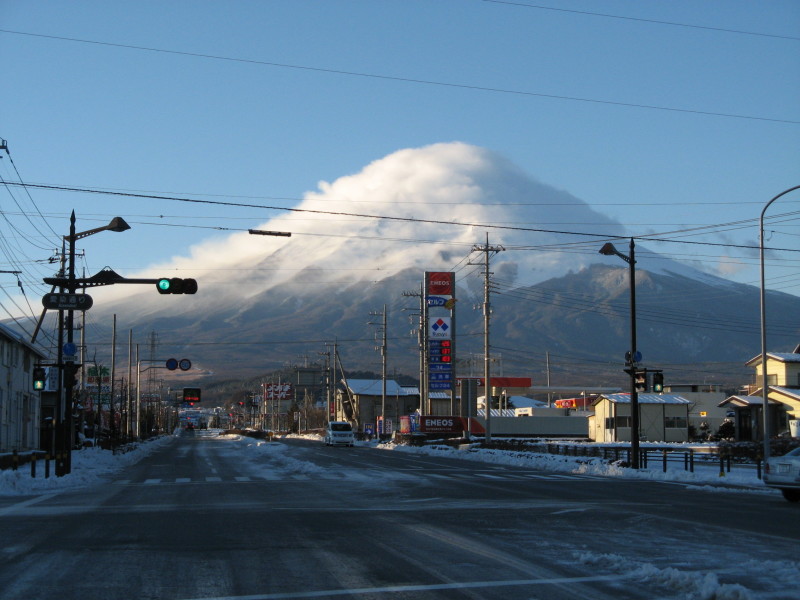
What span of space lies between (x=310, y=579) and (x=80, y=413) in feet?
200

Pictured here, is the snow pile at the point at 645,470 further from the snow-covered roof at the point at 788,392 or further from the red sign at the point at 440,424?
the snow-covered roof at the point at 788,392

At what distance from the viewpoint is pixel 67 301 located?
27.8m

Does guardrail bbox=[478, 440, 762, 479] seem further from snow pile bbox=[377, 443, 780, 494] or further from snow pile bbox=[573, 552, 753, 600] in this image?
snow pile bbox=[573, 552, 753, 600]

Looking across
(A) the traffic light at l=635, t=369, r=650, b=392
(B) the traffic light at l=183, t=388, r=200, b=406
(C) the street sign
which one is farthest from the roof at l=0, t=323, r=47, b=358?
(B) the traffic light at l=183, t=388, r=200, b=406

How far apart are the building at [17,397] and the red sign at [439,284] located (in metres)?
34.2

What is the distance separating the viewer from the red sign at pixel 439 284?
81.9 m

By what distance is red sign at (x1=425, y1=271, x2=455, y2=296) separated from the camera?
8194 cm

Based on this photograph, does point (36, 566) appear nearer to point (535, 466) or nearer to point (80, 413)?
point (535, 466)

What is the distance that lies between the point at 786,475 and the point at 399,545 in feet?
41.5

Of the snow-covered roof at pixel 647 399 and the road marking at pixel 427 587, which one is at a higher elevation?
the road marking at pixel 427 587

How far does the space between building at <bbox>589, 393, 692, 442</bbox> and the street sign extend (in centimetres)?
5709

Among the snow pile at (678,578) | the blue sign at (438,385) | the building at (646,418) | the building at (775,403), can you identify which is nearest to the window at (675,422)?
the building at (646,418)

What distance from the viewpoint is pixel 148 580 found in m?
10.2

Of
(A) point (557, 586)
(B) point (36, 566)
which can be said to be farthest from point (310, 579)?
(B) point (36, 566)
